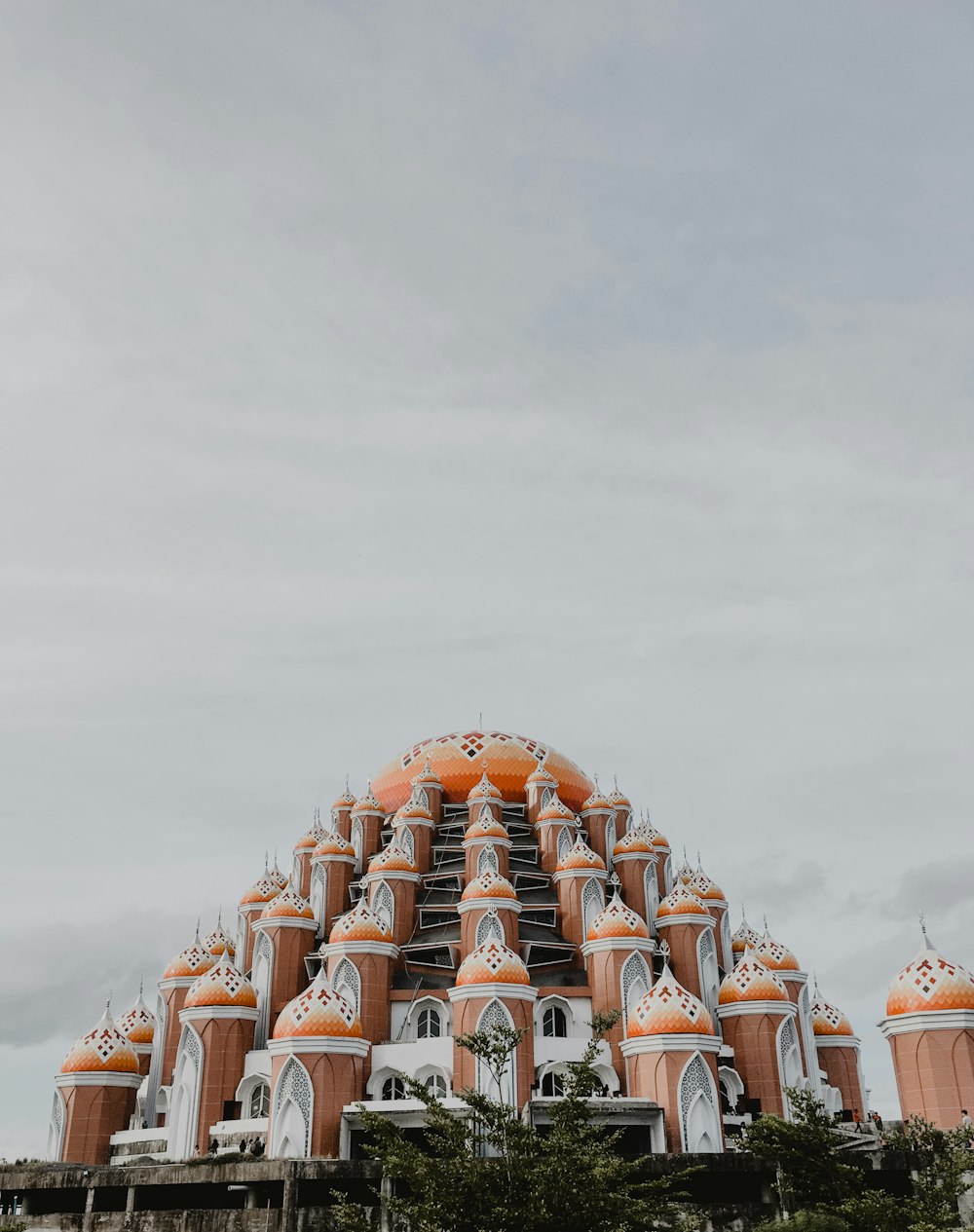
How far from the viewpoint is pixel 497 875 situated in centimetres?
3912

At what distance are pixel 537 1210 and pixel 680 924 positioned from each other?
22.3 meters

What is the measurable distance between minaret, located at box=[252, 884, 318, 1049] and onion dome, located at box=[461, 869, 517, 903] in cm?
623

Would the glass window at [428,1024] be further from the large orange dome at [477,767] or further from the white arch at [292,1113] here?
the large orange dome at [477,767]

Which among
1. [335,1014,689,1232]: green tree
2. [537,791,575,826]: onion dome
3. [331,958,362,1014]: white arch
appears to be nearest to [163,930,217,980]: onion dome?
[331,958,362,1014]: white arch

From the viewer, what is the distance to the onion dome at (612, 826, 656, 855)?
43875 mm

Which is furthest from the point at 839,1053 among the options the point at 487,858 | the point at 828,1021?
the point at 487,858

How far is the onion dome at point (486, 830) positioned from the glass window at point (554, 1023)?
7087 mm

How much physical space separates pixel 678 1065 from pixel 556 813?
14091 mm

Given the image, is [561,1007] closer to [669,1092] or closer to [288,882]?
[669,1092]

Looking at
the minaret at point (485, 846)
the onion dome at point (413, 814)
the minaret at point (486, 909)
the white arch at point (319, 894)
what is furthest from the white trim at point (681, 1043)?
the onion dome at point (413, 814)

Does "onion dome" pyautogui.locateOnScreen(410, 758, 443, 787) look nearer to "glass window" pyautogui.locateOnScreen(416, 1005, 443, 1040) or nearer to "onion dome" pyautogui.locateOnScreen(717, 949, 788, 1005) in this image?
"glass window" pyautogui.locateOnScreen(416, 1005, 443, 1040)

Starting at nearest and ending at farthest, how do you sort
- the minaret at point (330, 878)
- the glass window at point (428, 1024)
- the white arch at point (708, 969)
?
the glass window at point (428, 1024) → the white arch at point (708, 969) → the minaret at point (330, 878)

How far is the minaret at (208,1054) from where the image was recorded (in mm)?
34500

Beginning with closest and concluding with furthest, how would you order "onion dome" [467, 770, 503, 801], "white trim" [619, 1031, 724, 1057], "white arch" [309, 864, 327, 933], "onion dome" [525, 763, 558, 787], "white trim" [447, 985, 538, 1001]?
"white trim" [619, 1031, 724, 1057] → "white trim" [447, 985, 538, 1001] → "white arch" [309, 864, 327, 933] → "onion dome" [467, 770, 503, 801] → "onion dome" [525, 763, 558, 787]
